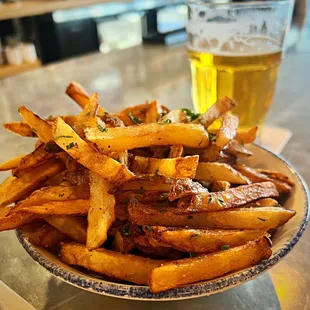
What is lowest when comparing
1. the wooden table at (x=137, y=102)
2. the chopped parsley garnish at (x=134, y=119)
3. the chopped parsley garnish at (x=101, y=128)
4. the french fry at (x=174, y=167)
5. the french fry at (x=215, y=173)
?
the wooden table at (x=137, y=102)

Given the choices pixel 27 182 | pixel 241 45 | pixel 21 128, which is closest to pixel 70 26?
pixel 241 45

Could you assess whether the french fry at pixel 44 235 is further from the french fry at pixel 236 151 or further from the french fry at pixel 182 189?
the french fry at pixel 236 151

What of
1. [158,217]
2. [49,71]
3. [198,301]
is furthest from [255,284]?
[49,71]

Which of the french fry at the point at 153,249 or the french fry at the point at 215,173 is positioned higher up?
the french fry at the point at 215,173

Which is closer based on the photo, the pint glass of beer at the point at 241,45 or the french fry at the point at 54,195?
the french fry at the point at 54,195

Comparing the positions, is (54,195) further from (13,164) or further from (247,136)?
(247,136)

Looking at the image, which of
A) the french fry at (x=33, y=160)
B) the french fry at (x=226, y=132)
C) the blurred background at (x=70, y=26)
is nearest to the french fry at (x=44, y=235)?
the french fry at (x=33, y=160)

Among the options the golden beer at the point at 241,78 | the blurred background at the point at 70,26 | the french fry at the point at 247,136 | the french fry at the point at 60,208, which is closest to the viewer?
the french fry at the point at 60,208

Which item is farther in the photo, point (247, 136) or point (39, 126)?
point (247, 136)

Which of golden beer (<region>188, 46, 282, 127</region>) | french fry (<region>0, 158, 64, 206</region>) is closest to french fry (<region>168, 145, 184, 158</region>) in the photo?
french fry (<region>0, 158, 64, 206</region>)
